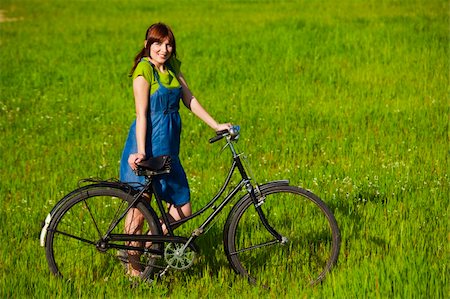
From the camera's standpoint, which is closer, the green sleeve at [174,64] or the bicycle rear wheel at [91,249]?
the bicycle rear wheel at [91,249]

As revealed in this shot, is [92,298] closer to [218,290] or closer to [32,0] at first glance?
[218,290]

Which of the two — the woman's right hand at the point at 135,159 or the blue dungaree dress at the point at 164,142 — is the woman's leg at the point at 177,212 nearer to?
the blue dungaree dress at the point at 164,142

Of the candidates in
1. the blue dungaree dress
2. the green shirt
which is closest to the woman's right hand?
the blue dungaree dress

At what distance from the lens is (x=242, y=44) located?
773 inches

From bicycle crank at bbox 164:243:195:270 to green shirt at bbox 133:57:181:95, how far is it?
4.15ft

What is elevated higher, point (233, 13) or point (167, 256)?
point (233, 13)

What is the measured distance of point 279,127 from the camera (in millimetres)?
12242

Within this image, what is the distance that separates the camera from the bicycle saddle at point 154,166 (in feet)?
20.1

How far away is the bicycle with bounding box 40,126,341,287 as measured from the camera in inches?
244

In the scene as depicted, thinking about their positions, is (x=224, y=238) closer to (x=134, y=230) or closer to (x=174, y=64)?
(x=134, y=230)

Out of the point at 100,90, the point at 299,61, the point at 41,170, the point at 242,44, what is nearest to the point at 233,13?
the point at 242,44

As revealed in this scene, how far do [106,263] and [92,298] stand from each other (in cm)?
59

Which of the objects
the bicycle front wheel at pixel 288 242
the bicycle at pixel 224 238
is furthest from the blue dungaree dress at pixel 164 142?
the bicycle front wheel at pixel 288 242

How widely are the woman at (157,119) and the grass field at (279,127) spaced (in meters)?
0.66
